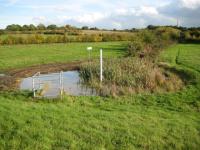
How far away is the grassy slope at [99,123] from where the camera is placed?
28.6 feet

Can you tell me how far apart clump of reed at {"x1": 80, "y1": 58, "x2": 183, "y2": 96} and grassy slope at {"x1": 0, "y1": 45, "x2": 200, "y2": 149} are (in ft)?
5.61

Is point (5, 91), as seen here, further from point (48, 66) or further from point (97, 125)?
point (48, 66)

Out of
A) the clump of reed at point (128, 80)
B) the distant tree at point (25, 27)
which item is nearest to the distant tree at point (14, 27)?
the distant tree at point (25, 27)

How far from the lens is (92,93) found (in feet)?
50.0

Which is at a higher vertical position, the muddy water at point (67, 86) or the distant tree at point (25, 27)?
the distant tree at point (25, 27)

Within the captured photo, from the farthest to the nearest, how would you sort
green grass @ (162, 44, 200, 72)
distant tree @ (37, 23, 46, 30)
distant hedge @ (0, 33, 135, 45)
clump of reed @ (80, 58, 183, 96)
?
distant tree @ (37, 23, 46, 30), distant hedge @ (0, 33, 135, 45), green grass @ (162, 44, 200, 72), clump of reed @ (80, 58, 183, 96)

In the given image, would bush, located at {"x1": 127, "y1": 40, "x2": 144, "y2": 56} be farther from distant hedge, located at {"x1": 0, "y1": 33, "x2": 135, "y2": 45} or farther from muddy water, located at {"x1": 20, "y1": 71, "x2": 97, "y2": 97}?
distant hedge, located at {"x1": 0, "y1": 33, "x2": 135, "y2": 45}

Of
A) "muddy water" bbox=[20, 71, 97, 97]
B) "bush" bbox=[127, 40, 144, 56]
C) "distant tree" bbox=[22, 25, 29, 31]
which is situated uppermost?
"distant tree" bbox=[22, 25, 29, 31]

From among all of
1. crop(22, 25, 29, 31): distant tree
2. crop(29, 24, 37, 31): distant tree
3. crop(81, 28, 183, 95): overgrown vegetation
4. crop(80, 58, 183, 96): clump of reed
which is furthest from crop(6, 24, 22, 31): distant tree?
crop(80, 58, 183, 96): clump of reed

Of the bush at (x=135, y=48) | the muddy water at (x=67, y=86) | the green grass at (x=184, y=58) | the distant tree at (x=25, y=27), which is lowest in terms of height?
the muddy water at (x=67, y=86)

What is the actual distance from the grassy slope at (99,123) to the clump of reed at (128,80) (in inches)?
67.3

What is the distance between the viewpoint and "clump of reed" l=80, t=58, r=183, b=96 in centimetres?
1543

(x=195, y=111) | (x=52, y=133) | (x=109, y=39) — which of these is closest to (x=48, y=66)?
(x=195, y=111)

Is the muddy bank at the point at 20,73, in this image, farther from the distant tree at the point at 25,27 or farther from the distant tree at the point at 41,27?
the distant tree at the point at 41,27
